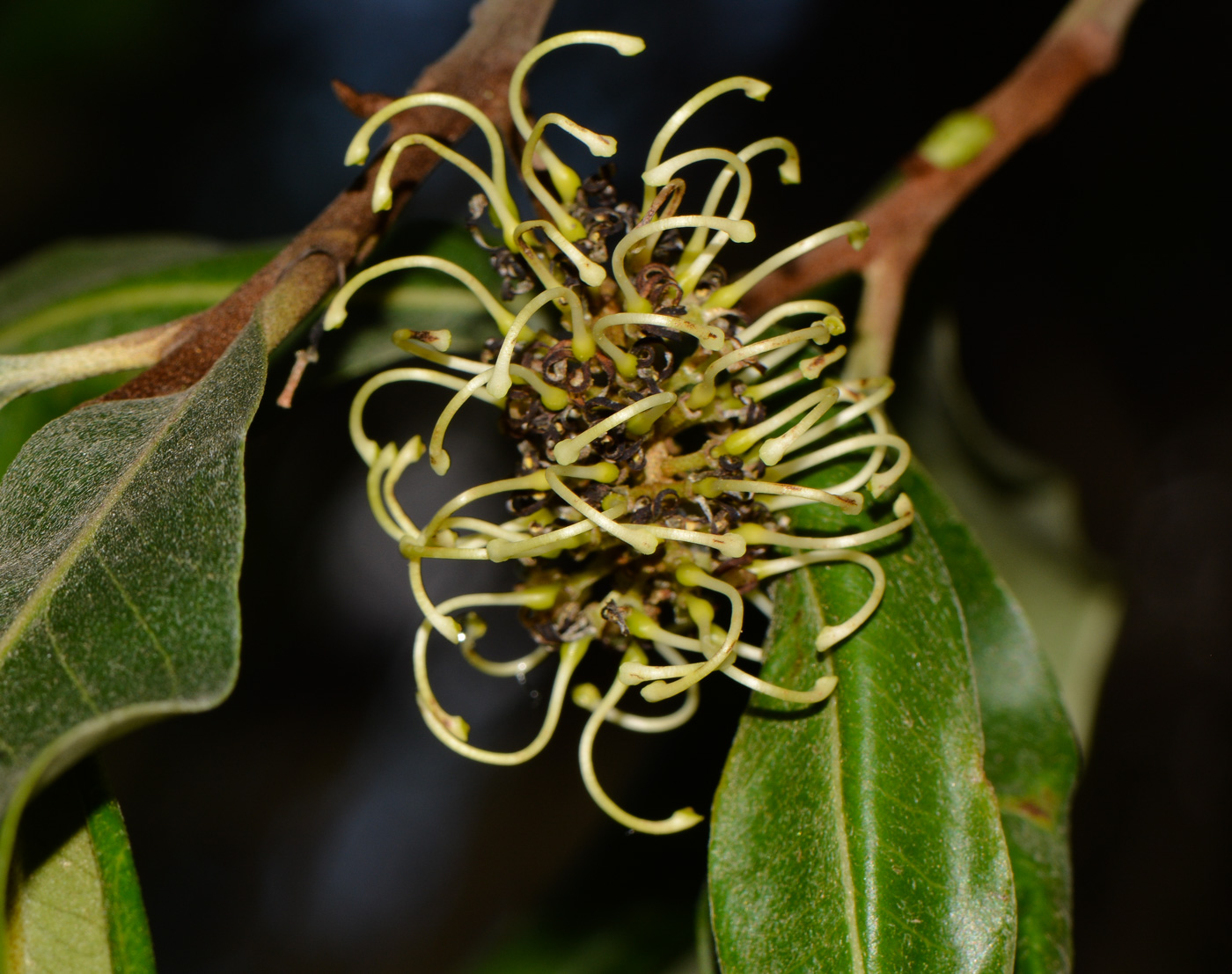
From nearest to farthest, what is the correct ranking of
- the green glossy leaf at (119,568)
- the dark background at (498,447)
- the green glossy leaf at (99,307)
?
the green glossy leaf at (119,568)
the green glossy leaf at (99,307)
the dark background at (498,447)

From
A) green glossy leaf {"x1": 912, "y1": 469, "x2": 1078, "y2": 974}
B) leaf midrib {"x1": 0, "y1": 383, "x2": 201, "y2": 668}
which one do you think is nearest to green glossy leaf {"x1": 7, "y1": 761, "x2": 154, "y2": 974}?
leaf midrib {"x1": 0, "y1": 383, "x2": 201, "y2": 668}

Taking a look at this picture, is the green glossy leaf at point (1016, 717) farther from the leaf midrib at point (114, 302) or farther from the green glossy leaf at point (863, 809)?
the leaf midrib at point (114, 302)

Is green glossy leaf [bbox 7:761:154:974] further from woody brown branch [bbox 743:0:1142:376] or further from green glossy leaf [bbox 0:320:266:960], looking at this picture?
woody brown branch [bbox 743:0:1142:376]

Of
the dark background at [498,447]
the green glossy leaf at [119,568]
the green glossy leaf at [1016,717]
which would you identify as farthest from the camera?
the dark background at [498,447]

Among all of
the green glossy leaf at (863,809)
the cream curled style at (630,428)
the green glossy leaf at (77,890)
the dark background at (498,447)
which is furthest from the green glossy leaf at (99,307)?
the green glossy leaf at (863,809)

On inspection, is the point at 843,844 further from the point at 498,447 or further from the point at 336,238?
the point at 498,447
